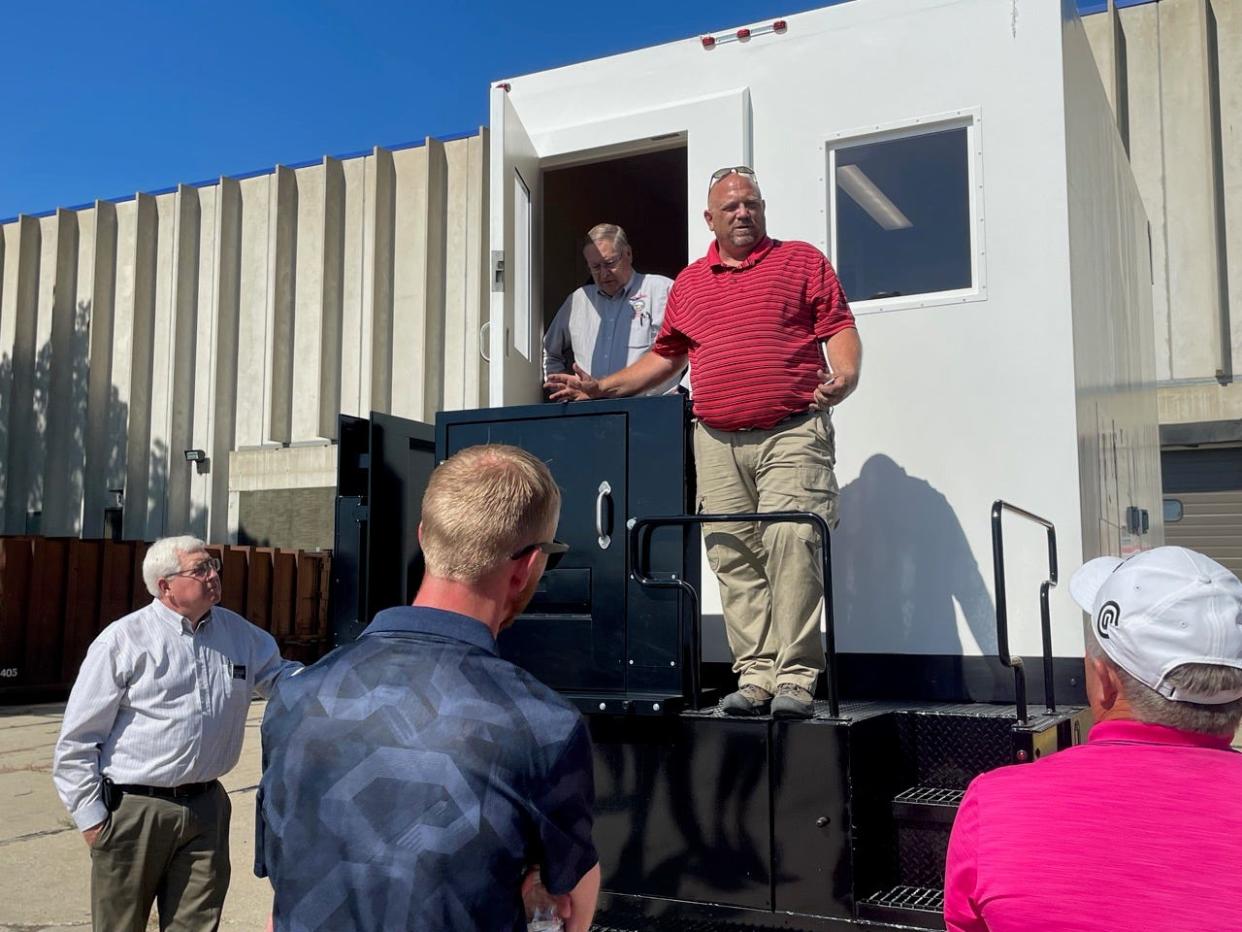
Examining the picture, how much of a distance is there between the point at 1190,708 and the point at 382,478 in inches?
150

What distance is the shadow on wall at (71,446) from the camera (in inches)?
1095

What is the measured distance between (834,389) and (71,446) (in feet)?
92.8

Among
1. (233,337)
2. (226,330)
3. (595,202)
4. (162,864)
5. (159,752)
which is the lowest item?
(162,864)

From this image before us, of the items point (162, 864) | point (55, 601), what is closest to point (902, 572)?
point (162, 864)

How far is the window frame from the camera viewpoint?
15.6 feet

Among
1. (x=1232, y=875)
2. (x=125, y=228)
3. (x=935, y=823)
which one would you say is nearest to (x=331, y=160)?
(x=125, y=228)

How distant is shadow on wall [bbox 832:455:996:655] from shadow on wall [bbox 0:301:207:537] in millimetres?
24416

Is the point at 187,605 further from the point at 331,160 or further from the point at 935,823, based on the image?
the point at 331,160

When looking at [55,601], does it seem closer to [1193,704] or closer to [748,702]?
[748,702]

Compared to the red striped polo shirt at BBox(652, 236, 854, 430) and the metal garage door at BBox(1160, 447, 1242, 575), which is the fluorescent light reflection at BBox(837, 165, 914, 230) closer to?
the red striped polo shirt at BBox(652, 236, 854, 430)

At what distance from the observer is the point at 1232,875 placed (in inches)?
58.3

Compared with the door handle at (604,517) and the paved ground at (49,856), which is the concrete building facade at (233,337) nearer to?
the paved ground at (49,856)

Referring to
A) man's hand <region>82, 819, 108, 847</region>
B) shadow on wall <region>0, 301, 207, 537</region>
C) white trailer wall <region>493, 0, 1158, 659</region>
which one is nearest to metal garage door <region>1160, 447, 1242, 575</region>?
white trailer wall <region>493, 0, 1158, 659</region>

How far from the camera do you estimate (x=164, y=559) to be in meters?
4.50
